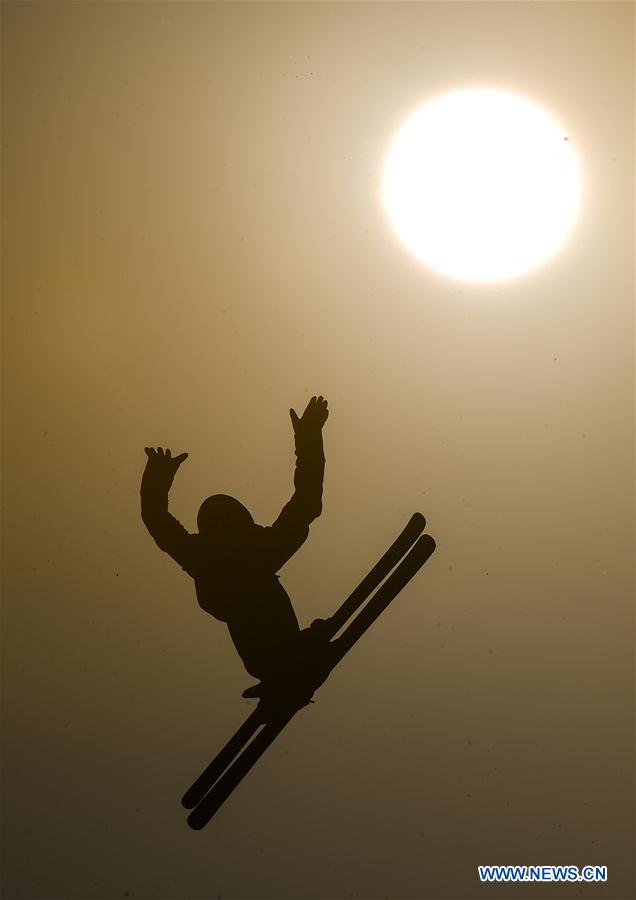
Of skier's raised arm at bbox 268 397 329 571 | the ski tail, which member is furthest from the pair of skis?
A: skier's raised arm at bbox 268 397 329 571

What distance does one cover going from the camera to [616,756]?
1013mm

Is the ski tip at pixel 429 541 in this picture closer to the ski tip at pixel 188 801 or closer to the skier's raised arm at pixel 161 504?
the skier's raised arm at pixel 161 504

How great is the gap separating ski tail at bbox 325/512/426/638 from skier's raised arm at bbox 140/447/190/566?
0.23 meters

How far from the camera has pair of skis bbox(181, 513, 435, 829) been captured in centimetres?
100

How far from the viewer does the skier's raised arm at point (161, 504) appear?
1.02 m

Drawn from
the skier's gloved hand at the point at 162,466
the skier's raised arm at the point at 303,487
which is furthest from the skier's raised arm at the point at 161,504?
Answer: the skier's raised arm at the point at 303,487

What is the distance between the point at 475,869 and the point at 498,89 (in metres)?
1.10

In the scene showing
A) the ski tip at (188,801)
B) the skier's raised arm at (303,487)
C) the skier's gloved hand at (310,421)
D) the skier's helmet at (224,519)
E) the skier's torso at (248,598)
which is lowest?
the ski tip at (188,801)

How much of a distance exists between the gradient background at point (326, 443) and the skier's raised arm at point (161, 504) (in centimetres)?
2

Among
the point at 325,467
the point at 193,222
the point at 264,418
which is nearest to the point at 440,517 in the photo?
the point at 325,467

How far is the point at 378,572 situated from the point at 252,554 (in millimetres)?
175

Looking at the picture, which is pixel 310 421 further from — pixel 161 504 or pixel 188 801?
pixel 188 801

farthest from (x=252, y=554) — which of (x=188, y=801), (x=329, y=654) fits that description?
(x=188, y=801)

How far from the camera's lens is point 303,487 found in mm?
1031
